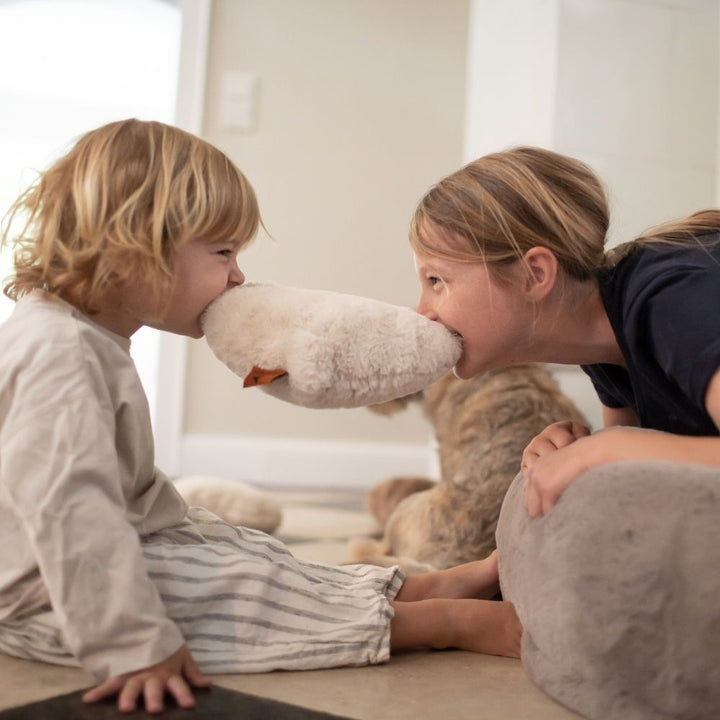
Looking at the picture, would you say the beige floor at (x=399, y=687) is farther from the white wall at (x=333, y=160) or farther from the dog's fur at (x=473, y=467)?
the white wall at (x=333, y=160)

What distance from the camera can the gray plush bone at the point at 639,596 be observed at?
81 centimetres

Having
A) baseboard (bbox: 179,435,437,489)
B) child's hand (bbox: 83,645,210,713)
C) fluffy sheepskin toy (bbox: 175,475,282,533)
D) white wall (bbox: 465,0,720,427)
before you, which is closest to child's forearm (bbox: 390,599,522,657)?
child's hand (bbox: 83,645,210,713)

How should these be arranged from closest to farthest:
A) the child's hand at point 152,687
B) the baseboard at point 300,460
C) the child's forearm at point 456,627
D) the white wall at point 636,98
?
the child's hand at point 152,687
the child's forearm at point 456,627
the white wall at point 636,98
the baseboard at point 300,460

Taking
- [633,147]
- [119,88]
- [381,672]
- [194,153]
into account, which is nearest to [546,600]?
[381,672]

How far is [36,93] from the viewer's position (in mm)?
2988

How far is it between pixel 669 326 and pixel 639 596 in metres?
0.30

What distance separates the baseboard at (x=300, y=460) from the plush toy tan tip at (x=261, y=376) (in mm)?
1960

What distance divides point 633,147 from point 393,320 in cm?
134

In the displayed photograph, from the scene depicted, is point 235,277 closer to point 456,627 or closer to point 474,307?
point 474,307

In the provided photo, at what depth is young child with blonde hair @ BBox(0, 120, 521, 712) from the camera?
2.71ft

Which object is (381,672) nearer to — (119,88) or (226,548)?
(226,548)

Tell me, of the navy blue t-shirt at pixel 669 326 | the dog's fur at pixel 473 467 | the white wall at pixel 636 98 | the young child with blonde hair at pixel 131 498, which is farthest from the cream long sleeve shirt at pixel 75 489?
the white wall at pixel 636 98

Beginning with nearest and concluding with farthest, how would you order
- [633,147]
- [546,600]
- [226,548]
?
[546,600], [226,548], [633,147]

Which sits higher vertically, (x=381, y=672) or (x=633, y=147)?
(x=633, y=147)
